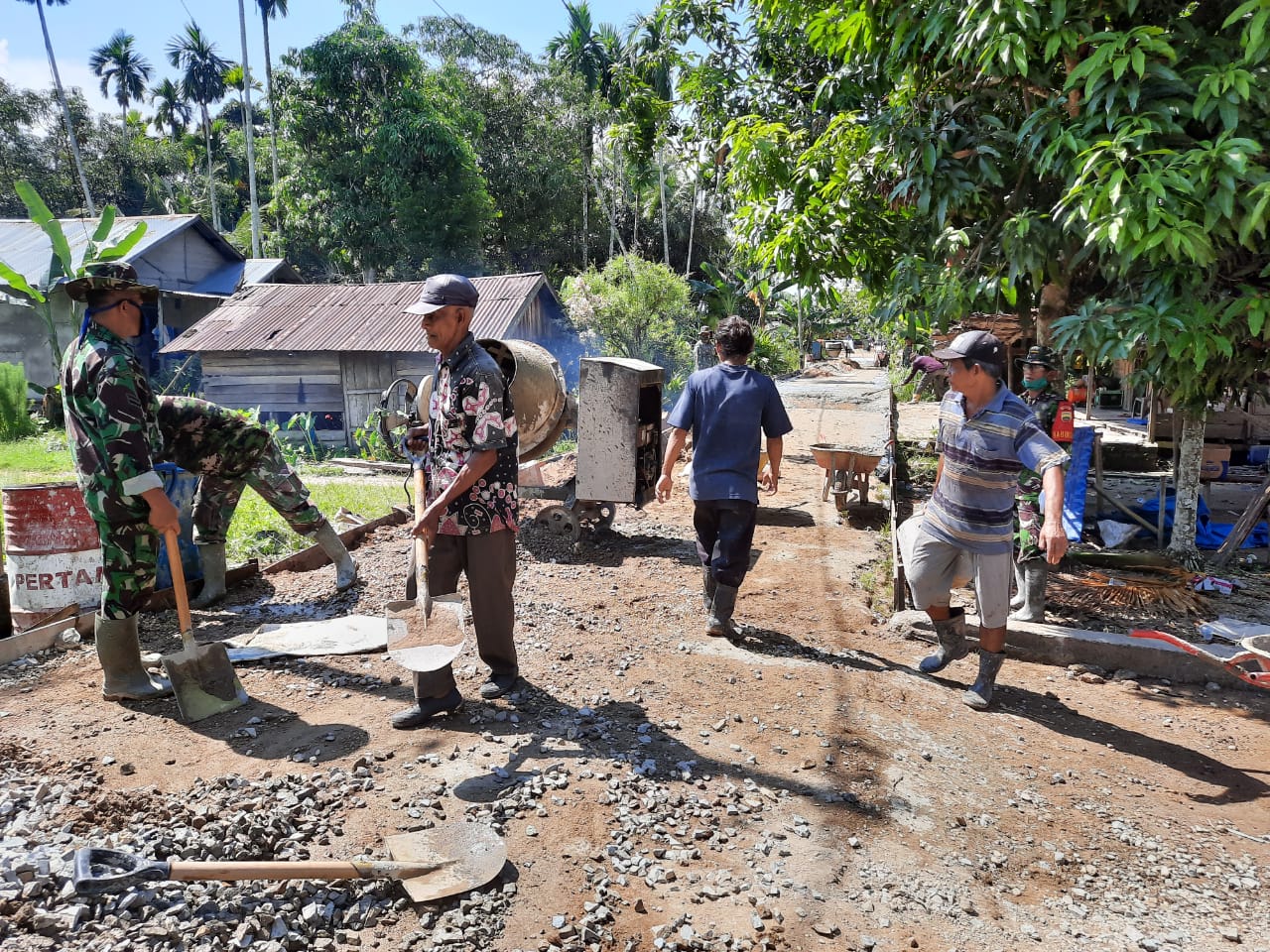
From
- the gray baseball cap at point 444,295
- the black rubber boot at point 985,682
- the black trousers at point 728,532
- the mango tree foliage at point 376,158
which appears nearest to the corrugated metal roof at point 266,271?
the mango tree foliage at point 376,158

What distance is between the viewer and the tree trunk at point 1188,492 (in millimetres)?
6832

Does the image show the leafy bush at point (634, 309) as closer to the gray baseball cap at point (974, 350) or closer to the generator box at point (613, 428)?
the generator box at point (613, 428)

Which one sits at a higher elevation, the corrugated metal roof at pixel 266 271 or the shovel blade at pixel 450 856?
the corrugated metal roof at pixel 266 271

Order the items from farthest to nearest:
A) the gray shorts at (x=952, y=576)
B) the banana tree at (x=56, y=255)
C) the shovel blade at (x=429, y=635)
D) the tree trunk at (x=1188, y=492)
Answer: the banana tree at (x=56, y=255) → the tree trunk at (x=1188, y=492) → the gray shorts at (x=952, y=576) → the shovel blade at (x=429, y=635)

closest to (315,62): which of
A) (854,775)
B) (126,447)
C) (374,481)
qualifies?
(374,481)

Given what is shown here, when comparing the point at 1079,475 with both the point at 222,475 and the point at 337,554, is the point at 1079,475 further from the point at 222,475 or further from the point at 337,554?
the point at 222,475

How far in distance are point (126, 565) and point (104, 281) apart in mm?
1314

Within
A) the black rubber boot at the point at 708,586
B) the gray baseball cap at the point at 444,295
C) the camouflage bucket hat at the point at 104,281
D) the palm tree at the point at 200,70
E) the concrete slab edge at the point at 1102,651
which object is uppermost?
the palm tree at the point at 200,70

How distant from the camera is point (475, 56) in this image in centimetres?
2933

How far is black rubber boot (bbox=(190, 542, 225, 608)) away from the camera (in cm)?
548

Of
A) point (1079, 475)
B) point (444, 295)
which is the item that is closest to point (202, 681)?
point (444, 295)

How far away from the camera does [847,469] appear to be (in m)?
8.58

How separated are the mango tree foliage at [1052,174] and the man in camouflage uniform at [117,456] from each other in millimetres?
4145

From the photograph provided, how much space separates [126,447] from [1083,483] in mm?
7440
